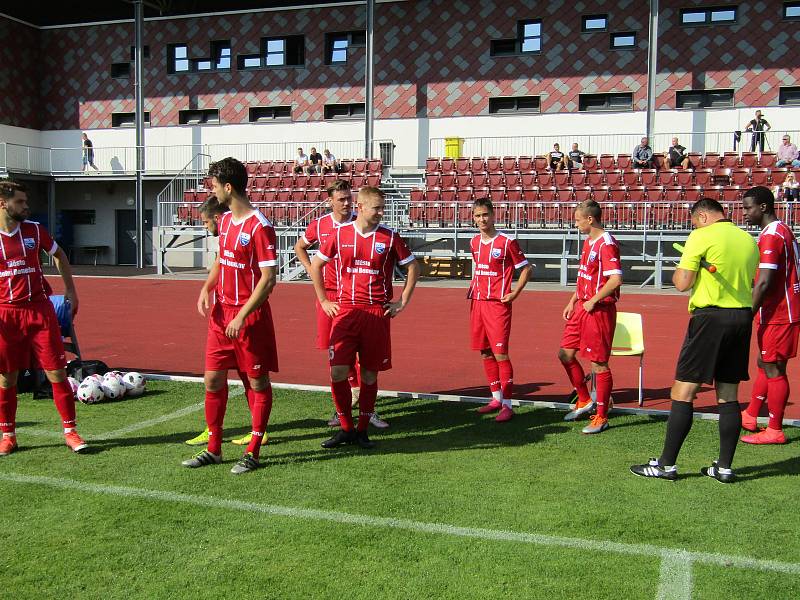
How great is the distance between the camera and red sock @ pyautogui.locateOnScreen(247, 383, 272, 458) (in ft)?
17.3

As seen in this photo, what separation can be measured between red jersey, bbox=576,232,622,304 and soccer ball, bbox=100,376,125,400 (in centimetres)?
434

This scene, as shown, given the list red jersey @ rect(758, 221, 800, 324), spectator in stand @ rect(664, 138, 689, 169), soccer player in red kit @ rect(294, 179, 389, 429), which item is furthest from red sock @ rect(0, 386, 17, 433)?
spectator in stand @ rect(664, 138, 689, 169)

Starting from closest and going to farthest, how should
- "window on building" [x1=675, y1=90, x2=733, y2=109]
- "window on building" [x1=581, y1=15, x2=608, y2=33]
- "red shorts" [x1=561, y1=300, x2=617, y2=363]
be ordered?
1. "red shorts" [x1=561, y1=300, x2=617, y2=363]
2. "window on building" [x1=675, y1=90, x2=733, y2=109]
3. "window on building" [x1=581, y1=15, x2=608, y2=33]

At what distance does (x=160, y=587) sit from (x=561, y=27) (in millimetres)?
27491

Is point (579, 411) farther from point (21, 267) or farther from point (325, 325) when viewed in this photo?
point (21, 267)

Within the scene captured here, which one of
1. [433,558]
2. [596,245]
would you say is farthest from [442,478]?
[596,245]

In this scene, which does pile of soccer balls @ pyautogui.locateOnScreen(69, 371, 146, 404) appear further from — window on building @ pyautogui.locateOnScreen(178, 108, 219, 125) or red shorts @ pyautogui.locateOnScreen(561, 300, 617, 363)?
window on building @ pyautogui.locateOnScreen(178, 108, 219, 125)

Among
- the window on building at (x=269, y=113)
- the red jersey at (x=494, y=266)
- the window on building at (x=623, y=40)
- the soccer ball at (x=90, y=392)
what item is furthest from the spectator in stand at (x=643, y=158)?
the soccer ball at (x=90, y=392)

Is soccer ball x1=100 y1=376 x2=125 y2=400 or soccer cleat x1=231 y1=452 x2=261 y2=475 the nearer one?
soccer cleat x1=231 y1=452 x2=261 y2=475

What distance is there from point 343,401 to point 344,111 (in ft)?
85.1

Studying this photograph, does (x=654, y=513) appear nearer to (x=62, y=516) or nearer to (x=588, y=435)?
(x=588, y=435)

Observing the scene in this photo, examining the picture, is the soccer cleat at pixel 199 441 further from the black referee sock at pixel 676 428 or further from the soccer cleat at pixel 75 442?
the black referee sock at pixel 676 428

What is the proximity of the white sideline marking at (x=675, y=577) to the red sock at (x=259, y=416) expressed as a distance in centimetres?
271

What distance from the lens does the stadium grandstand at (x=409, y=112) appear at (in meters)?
23.3
